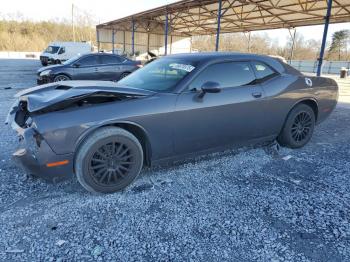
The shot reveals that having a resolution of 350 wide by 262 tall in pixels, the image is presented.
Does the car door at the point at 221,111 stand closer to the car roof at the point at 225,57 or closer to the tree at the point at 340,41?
the car roof at the point at 225,57

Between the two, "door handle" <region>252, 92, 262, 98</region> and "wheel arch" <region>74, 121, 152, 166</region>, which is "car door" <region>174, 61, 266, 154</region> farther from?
"wheel arch" <region>74, 121, 152, 166</region>

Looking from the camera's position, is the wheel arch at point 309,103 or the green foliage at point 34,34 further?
the green foliage at point 34,34

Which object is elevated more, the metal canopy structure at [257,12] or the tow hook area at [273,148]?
the metal canopy structure at [257,12]

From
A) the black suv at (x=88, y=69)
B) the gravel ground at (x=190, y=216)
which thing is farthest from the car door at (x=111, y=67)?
the gravel ground at (x=190, y=216)

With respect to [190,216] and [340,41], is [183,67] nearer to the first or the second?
[190,216]

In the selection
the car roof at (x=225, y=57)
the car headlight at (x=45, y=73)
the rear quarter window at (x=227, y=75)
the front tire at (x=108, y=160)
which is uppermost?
the car roof at (x=225, y=57)

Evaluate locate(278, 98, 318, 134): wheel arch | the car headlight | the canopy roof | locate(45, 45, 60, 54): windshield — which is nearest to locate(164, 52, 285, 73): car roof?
locate(278, 98, 318, 134): wheel arch

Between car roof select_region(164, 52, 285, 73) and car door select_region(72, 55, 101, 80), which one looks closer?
car roof select_region(164, 52, 285, 73)

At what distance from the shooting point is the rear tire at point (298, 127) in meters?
4.32

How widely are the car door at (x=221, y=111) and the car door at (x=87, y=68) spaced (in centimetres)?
805

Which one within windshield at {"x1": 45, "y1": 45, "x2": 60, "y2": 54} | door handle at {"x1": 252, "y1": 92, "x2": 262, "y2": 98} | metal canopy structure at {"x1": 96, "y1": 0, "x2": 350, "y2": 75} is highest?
metal canopy structure at {"x1": 96, "y1": 0, "x2": 350, "y2": 75}

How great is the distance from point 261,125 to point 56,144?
271cm

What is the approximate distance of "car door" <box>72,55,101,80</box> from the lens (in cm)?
1043

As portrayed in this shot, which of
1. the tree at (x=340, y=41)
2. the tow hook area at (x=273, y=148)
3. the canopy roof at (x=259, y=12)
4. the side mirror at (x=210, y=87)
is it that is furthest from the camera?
the tree at (x=340, y=41)
